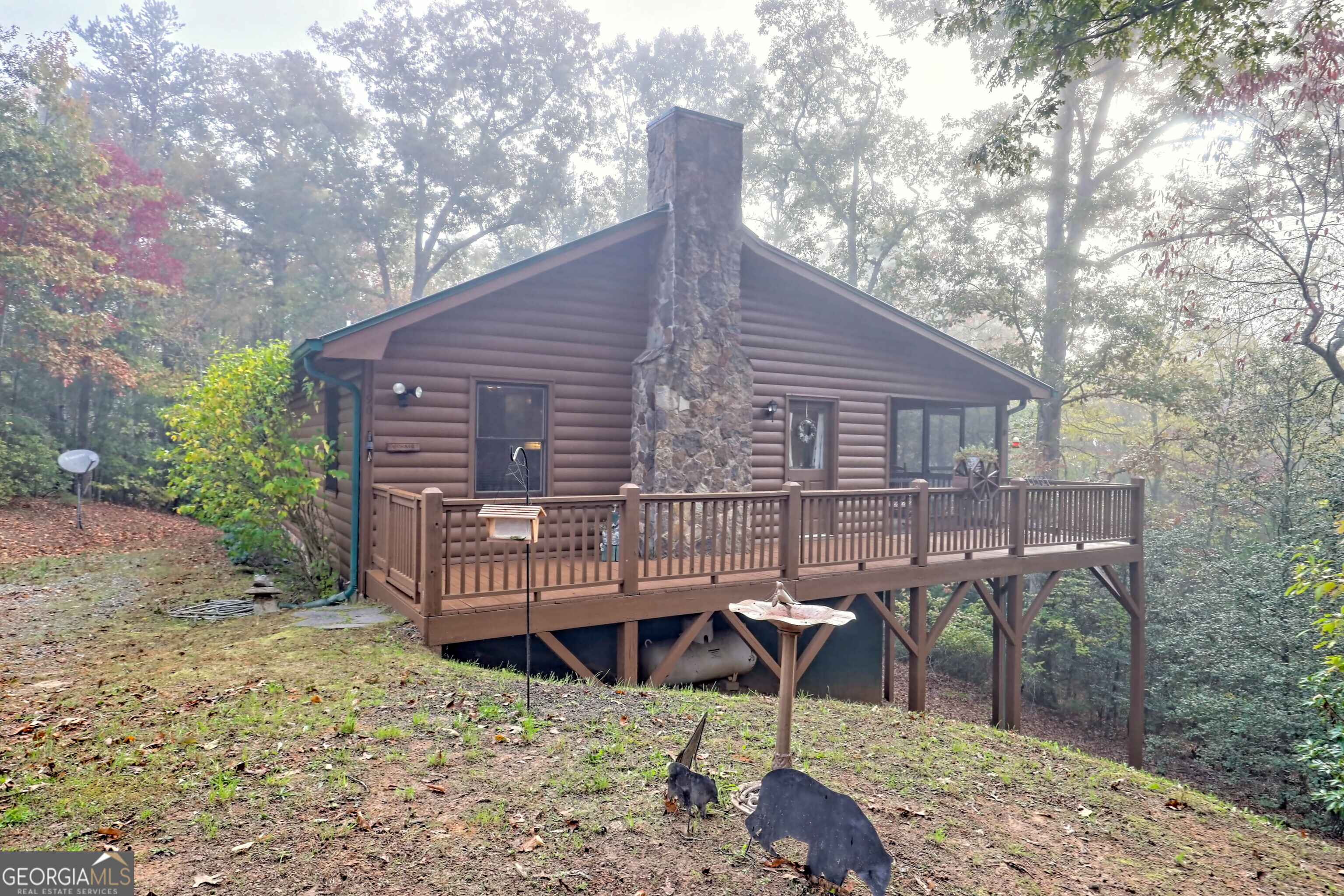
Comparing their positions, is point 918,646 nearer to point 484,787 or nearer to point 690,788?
point 690,788

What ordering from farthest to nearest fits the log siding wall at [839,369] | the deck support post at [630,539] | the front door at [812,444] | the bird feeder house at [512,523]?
the front door at [812,444] → the log siding wall at [839,369] → the deck support post at [630,539] → the bird feeder house at [512,523]

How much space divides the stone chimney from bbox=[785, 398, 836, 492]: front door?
1.86 m

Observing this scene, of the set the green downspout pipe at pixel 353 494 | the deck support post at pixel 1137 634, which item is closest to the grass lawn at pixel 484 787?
the green downspout pipe at pixel 353 494

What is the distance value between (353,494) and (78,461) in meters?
10.3

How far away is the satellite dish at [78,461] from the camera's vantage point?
14.3m

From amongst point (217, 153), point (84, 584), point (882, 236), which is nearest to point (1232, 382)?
point (882, 236)

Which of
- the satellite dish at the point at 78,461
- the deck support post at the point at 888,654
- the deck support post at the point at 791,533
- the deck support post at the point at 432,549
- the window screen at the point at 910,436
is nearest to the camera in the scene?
the deck support post at the point at 432,549

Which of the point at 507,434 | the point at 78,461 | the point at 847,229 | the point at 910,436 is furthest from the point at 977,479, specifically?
the point at 78,461

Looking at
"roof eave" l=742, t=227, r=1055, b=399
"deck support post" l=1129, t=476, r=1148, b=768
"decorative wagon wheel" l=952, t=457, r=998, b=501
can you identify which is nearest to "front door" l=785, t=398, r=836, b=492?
"roof eave" l=742, t=227, r=1055, b=399

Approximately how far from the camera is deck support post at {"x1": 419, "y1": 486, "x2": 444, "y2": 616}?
598 cm

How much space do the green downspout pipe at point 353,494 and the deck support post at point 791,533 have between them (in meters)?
4.86

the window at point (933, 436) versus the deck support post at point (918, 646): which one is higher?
the window at point (933, 436)

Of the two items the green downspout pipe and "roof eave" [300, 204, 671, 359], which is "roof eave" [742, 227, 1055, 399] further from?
the green downspout pipe

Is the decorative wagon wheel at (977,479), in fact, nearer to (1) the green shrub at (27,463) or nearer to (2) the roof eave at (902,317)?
(2) the roof eave at (902,317)
